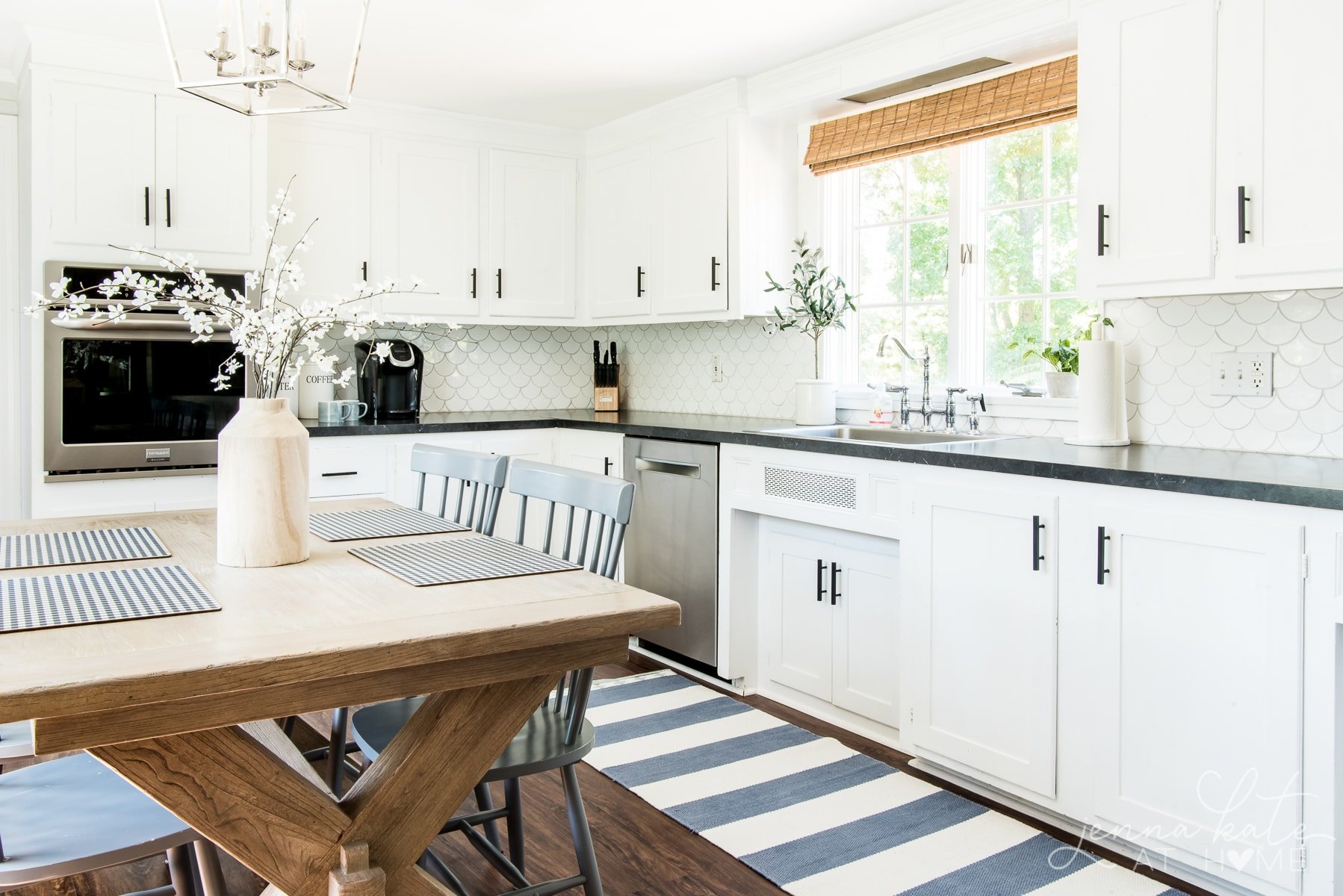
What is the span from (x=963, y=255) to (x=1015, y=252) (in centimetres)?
20

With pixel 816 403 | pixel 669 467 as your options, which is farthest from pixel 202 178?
pixel 816 403

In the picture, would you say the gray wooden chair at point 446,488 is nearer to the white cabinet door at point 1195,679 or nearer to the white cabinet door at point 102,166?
the white cabinet door at point 1195,679

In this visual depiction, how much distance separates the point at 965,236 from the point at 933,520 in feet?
4.29

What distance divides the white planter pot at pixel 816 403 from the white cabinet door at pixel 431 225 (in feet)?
5.57

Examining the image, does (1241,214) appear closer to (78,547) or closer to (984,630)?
(984,630)

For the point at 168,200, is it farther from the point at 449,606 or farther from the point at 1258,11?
the point at 1258,11

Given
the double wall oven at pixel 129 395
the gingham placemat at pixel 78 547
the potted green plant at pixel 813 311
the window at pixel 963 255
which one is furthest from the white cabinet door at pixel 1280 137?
the double wall oven at pixel 129 395

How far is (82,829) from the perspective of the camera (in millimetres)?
1549

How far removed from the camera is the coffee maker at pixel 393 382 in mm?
4453

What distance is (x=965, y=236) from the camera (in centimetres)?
359

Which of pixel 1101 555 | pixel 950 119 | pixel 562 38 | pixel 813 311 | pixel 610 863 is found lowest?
pixel 610 863

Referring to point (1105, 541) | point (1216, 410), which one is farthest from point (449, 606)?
point (1216, 410)

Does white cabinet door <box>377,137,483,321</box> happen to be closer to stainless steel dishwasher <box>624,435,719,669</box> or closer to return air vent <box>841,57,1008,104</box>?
stainless steel dishwasher <box>624,435,719,669</box>

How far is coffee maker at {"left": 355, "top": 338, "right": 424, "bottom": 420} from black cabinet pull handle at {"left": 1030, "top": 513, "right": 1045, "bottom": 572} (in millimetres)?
2852
